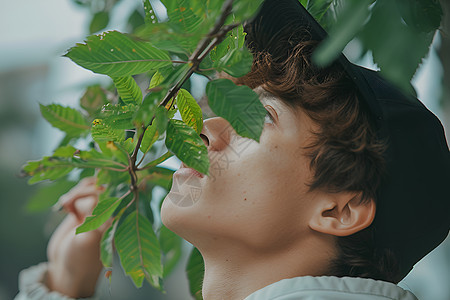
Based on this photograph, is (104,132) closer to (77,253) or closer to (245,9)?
(245,9)

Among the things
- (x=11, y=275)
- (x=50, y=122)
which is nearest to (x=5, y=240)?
(x=11, y=275)

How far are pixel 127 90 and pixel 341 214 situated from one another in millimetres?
335

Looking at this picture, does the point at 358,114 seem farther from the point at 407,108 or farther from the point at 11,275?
the point at 11,275

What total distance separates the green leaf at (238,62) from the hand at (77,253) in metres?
0.69

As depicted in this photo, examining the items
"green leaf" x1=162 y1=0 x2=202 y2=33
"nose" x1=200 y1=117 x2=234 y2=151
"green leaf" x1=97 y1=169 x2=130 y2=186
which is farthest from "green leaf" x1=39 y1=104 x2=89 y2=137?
"green leaf" x1=162 y1=0 x2=202 y2=33

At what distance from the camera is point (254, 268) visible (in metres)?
0.71

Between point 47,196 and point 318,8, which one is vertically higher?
point 318,8

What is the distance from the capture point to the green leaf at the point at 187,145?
56 centimetres

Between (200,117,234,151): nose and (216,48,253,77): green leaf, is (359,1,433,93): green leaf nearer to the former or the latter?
(216,48,253,77): green leaf

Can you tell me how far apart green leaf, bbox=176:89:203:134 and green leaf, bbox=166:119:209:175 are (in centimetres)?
4

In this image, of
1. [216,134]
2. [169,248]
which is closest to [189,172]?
[216,134]

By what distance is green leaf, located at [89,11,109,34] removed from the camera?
1182mm

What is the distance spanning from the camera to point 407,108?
71 cm

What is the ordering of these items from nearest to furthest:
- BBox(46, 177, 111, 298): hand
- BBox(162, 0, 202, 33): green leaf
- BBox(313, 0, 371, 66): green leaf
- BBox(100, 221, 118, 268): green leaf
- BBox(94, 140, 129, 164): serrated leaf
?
BBox(313, 0, 371, 66): green leaf → BBox(162, 0, 202, 33): green leaf → BBox(94, 140, 129, 164): serrated leaf → BBox(100, 221, 118, 268): green leaf → BBox(46, 177, 111, 298): hand
